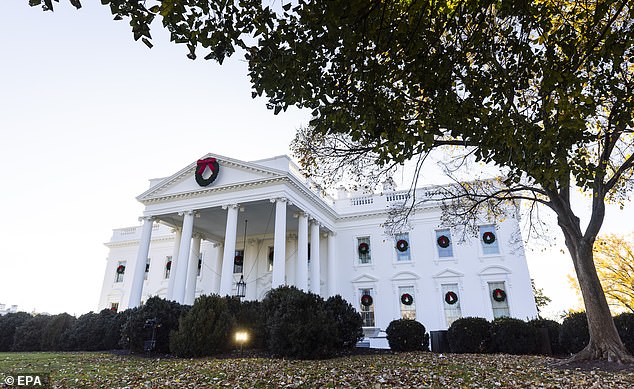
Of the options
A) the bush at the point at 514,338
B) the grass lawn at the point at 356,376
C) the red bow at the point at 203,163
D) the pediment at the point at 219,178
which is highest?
the red bow at the point at 203,163

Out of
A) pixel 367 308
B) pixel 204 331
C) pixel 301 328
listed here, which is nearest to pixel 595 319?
pixel 301 328

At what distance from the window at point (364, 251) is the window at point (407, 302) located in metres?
2.86

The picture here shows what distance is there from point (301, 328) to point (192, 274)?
13.7 m

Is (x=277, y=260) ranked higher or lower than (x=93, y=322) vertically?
higher

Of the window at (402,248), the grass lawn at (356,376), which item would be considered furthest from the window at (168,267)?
the grass lawn at (356,376)

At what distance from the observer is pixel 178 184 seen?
20828 mm

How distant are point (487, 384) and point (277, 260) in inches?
474

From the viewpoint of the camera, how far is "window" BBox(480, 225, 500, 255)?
20922 mm

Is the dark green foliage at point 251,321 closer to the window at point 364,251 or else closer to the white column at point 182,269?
the white column at point 182,269

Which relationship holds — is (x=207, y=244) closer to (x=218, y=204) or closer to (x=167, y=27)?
(x=218, y=204)

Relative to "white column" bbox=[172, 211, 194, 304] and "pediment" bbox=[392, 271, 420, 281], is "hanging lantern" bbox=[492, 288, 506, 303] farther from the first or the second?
"white column" bbox=[172, 211, 194, 304]

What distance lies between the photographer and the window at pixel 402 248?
73.7 ft

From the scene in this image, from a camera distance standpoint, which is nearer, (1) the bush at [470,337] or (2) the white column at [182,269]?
(1) the bush at [470,337]

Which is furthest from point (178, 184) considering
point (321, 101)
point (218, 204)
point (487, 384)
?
point (487, 384)
